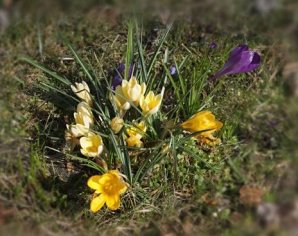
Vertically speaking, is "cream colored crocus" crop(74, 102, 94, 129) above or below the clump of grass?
above

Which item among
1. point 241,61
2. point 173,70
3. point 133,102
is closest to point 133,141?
point 133,102

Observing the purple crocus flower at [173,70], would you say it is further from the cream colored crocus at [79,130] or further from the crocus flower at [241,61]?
the cream colored crocus at [79,130]

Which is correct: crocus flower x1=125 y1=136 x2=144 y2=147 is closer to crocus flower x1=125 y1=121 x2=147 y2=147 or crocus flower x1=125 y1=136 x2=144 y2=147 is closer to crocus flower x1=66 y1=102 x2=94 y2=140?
crocus flower x1=125 y1=121 x2=147 y2=147

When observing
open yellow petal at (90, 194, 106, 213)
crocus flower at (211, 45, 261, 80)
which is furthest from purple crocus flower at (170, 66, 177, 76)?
open yellow petal at (90, 194, 106, 213)

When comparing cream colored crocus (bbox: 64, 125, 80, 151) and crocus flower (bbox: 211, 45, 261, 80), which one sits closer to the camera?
cream colored crocus (bbox: 64, 125, 80, 151)

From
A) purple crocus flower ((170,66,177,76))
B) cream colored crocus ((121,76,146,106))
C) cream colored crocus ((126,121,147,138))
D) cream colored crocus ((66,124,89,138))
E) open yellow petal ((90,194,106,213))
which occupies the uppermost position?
cream colored crocus ((121,76,146,106))
